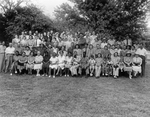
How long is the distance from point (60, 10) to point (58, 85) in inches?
359

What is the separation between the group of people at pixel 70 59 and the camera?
1017 centimetres

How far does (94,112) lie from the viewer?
5.46m

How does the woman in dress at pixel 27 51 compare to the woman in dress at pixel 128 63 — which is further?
the woman in dress at pixel 27 51

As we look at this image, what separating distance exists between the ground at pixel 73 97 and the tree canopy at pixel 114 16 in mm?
5204

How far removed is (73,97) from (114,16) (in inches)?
327

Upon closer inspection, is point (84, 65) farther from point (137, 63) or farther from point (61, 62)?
point (137, 63)

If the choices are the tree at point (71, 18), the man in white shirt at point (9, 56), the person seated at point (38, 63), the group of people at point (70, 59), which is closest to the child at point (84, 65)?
the group of people at point (70, 59)

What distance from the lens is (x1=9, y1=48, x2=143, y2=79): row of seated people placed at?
10.1m

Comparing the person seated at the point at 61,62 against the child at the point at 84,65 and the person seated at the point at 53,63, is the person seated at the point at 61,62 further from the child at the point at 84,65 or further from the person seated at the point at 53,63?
the child at the point at 84,65

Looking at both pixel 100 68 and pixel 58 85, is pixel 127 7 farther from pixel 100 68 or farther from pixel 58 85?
pixel 58 85

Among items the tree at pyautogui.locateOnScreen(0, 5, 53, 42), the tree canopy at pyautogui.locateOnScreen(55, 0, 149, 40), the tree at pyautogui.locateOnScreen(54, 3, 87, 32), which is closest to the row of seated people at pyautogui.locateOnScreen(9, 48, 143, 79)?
the tree canopy at pyautogui.locateOnScreen(55, 0, 149, 40)

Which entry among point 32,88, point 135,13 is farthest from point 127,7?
point 32,88

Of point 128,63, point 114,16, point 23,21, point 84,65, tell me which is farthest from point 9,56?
point 23,21

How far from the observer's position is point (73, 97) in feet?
22.1
